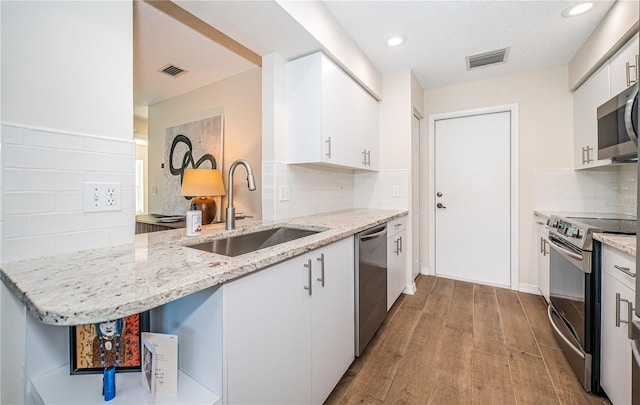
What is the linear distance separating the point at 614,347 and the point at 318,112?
2.09 meters

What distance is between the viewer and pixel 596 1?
A: 6.06 ft

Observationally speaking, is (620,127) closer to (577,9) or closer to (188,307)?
(577,9)

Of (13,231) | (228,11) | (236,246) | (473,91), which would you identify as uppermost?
(473,91)

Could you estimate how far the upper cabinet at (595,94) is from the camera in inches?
70.3

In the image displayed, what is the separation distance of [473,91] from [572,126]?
1.01m

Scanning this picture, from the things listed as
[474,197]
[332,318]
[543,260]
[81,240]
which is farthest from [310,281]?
[474,197]

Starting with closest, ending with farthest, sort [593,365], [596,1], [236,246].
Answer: [593,365]
[236,246]
[596,1]

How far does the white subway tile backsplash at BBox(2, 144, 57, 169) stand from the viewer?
2.94 feet

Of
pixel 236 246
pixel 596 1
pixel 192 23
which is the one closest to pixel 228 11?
pixel 192 23

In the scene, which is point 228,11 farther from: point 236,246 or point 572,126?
point 572,126

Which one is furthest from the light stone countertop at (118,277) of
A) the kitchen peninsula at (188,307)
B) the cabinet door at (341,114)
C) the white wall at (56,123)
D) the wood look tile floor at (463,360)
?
the cabinet door at (341,114)

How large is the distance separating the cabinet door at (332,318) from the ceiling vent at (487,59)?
2294 millimetres

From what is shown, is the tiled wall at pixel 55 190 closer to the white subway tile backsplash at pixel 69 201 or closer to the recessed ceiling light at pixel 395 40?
the white subway tile backsplash at pixel 69 201

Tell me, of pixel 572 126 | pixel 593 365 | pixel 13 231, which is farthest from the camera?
pixel 572 126
